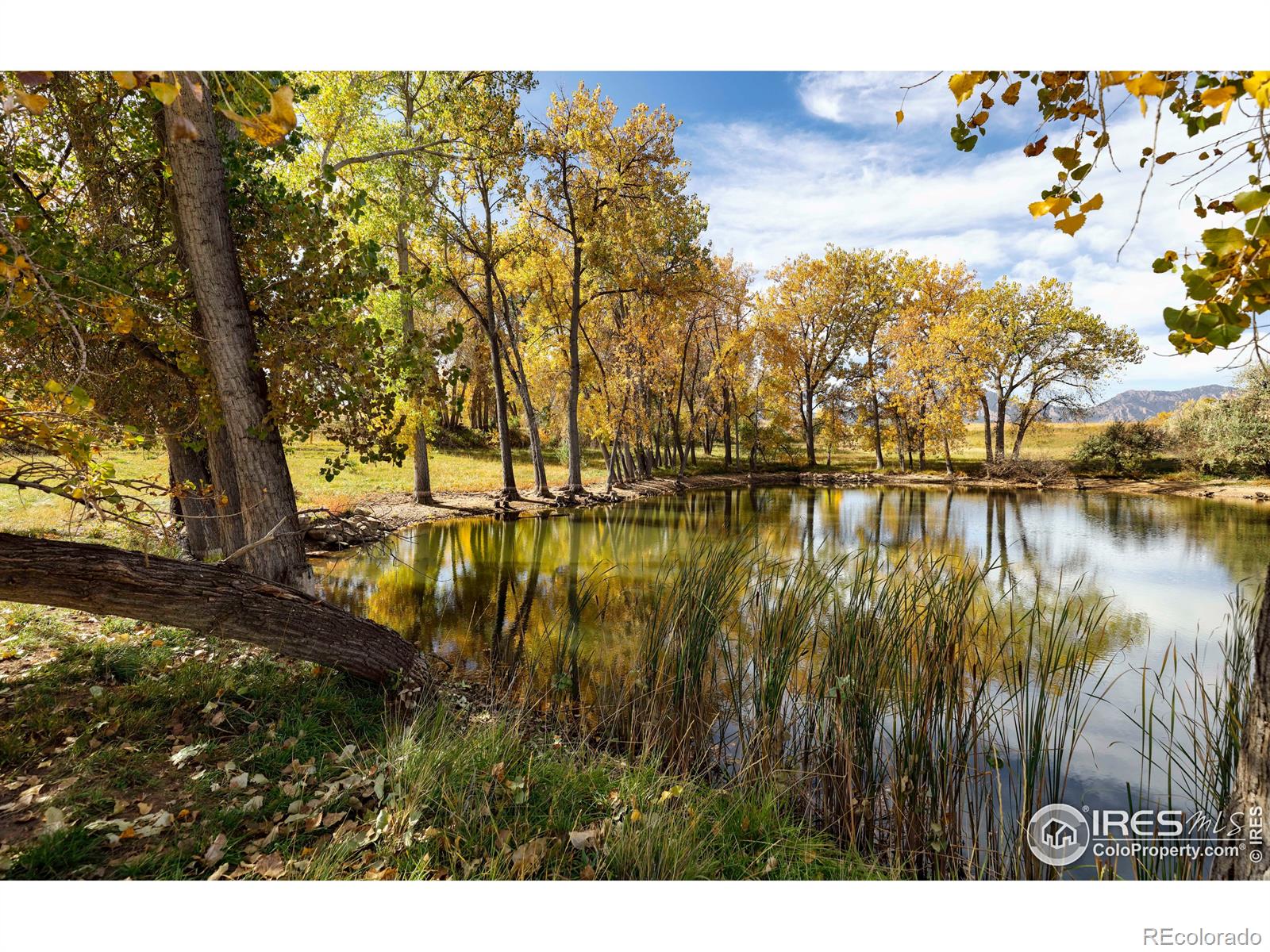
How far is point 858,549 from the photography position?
8.20 metres

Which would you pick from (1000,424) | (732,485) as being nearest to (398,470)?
(732,485)

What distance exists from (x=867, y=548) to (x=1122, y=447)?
24797 mm

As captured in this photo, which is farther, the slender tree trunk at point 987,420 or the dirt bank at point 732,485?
the slender tree trunk at point 987,420

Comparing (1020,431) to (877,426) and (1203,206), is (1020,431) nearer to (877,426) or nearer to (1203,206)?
(877,426)

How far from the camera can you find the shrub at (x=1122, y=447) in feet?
69.8

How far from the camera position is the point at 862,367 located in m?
27.1

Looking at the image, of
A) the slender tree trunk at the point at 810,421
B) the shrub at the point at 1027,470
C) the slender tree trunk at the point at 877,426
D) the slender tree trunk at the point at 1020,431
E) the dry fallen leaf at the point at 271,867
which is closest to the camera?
the dry fallen leaf at the point at 271,867

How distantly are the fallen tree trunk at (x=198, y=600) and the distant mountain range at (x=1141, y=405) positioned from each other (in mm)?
25324

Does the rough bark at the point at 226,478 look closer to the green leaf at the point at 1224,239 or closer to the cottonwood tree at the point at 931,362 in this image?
the green leaf at the point at 1224,239

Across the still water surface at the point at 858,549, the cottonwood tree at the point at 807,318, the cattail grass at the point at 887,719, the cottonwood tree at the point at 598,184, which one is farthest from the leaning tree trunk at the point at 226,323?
the cottonwood tree at the point at 807,318

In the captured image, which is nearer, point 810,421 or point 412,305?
point 412,305
